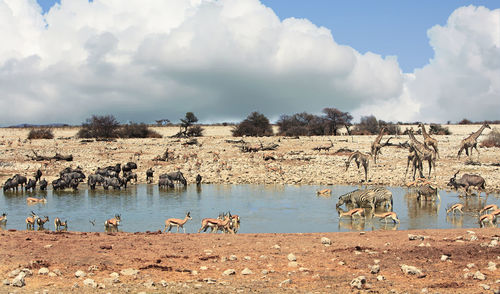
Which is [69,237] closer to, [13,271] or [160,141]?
[13,271]

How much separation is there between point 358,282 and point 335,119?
4559cm

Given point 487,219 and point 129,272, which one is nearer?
point 129,272

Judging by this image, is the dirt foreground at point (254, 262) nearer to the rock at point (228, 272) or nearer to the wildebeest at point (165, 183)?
the rock at point (228, 272)

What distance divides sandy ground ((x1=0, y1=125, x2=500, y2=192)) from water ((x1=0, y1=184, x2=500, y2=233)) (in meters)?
2.38

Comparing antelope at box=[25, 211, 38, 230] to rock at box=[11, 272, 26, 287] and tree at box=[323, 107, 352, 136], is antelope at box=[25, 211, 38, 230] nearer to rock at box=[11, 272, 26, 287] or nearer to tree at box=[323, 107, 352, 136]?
rock at box=[11, 272, 26, 287]

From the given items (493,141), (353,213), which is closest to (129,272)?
(353,213)

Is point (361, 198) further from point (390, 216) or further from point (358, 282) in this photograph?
point (358, 282)

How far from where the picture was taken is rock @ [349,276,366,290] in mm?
7755

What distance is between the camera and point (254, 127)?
50281 millimetres

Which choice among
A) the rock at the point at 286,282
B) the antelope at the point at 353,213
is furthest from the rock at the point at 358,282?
the antelope at the point at 353,213

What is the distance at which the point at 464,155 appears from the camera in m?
31.0

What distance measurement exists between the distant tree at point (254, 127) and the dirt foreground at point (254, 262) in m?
37.5

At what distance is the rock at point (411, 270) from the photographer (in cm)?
843

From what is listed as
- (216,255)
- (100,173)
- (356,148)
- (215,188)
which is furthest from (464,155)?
(216,255)
